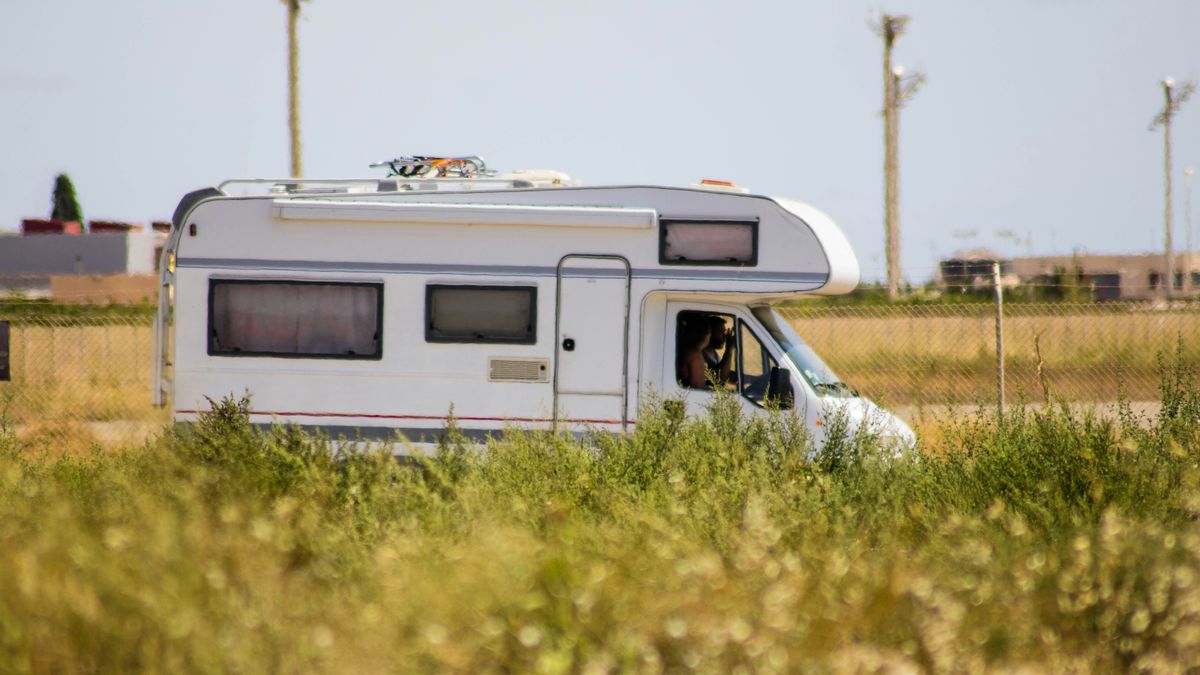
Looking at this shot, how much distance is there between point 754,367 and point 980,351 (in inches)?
306

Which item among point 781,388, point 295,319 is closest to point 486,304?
point 295,319

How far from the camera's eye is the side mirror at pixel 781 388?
968 centimetres

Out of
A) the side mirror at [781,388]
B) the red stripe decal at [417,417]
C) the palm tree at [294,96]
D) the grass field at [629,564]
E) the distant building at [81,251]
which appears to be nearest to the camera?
the grass field at [629,564]

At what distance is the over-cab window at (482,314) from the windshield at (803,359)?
178 cm

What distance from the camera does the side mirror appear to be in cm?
968

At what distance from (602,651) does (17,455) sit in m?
6.74

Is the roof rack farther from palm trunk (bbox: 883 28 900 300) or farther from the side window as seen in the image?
palm trunk (bbox: 883 28 900 300)

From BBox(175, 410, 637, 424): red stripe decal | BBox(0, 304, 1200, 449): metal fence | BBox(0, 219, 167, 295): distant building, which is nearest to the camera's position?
BBox(175, 410, 637, 424): red stripe decal

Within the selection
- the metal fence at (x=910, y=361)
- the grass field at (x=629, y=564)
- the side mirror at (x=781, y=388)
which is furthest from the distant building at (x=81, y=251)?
the grass field at (x=629, y=564)

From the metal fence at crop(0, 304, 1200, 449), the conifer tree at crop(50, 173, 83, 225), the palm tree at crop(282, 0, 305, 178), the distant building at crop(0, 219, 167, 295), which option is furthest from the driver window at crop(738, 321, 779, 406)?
the conifer tree at crop(50, 173, 83, 225)

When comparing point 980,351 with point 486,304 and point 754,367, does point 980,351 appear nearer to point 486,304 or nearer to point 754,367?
point 754,367

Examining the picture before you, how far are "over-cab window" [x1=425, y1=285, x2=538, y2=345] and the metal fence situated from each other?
21.3 feet

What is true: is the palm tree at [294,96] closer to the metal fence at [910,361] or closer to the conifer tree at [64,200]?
the metal fence at [910,361]

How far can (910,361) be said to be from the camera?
17750 millimetres
